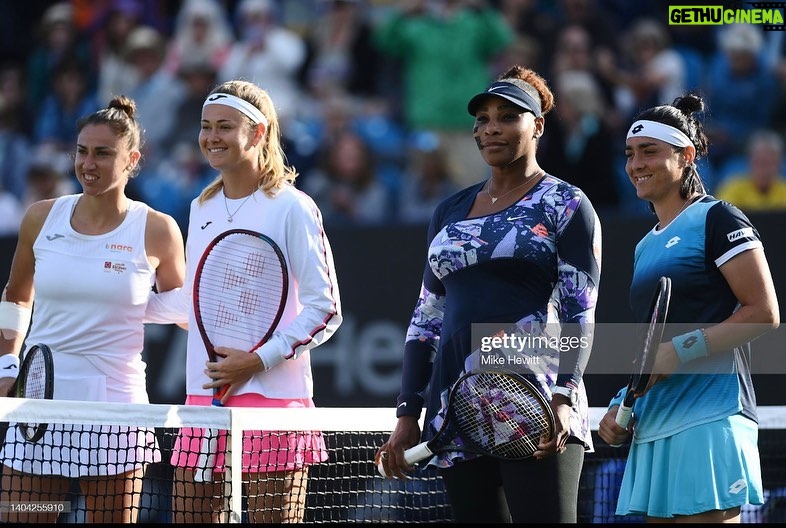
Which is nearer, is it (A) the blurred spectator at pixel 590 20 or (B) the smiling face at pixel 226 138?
(B) the smiling face at pixel 226 138

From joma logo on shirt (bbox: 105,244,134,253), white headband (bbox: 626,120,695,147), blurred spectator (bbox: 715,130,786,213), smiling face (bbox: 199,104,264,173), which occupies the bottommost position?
joma logo on shirt (bbox: 105,244,134,253)

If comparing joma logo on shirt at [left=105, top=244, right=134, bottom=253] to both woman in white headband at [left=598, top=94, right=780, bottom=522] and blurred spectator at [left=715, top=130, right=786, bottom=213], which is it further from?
blurred spectator at [left=715, top=130, right=786, bottom=213]

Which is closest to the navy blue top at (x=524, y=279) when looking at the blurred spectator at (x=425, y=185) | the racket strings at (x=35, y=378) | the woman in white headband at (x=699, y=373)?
the woman in white headband at (x=699, y=373)

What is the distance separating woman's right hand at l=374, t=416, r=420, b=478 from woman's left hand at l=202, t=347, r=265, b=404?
1.88 feet

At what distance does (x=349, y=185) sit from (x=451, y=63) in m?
1.43

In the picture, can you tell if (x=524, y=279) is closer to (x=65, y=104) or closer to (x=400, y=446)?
(x=400, y=446)

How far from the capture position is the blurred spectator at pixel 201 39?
11477mm

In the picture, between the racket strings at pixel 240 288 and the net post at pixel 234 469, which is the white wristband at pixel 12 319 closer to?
the racket strings at pixel 240 288

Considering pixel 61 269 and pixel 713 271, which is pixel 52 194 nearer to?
pixel 61 269

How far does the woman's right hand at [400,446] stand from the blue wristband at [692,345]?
2.99 ft

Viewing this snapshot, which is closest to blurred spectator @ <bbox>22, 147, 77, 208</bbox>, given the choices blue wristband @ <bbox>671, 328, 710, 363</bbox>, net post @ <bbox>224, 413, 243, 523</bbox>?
net post @ <bbox>224, 413, 243, 523</bbox>

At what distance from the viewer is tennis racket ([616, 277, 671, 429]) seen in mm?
3789

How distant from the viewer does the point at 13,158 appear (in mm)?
11328

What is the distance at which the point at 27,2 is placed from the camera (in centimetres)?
1331
